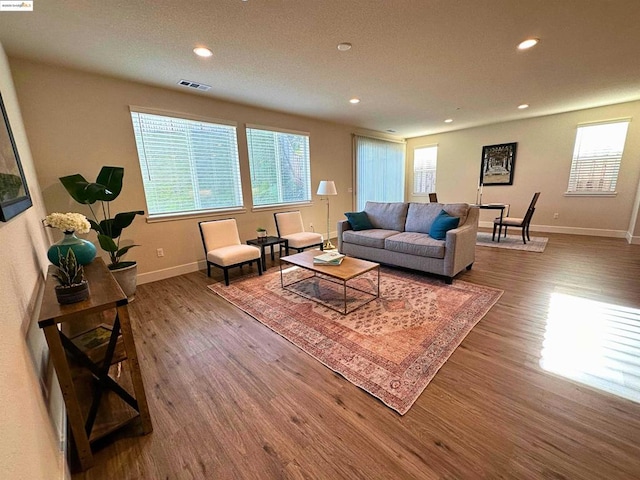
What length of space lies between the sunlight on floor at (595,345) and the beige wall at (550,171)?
405 cm

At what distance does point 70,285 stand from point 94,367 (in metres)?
0.48

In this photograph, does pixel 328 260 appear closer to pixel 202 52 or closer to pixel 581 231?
pixel 202 52

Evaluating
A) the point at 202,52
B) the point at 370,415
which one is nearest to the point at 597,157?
the point at 370,415

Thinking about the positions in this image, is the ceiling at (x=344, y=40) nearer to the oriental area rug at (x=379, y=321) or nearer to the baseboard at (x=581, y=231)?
the oriental area rug at (x=379, y=321)

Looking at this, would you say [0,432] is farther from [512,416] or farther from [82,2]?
[82,2]

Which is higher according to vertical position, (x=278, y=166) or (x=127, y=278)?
(x=278, y=166)

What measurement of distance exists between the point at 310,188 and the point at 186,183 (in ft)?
8.14

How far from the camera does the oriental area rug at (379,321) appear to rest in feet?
6.00

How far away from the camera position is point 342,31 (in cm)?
233

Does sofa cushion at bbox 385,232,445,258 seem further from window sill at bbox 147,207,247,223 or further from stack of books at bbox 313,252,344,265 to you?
window sill at bbox 147,207,247,223

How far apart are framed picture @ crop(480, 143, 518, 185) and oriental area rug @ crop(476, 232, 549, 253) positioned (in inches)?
66.1

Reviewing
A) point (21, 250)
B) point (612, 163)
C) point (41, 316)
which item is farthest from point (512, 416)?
point (612, 163)

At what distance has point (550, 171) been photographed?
19.5ft

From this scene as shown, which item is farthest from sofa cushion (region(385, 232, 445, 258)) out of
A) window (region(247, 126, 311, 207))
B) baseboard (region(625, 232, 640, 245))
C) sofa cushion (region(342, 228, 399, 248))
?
baseboard (region(625, 232, 640, 245))
